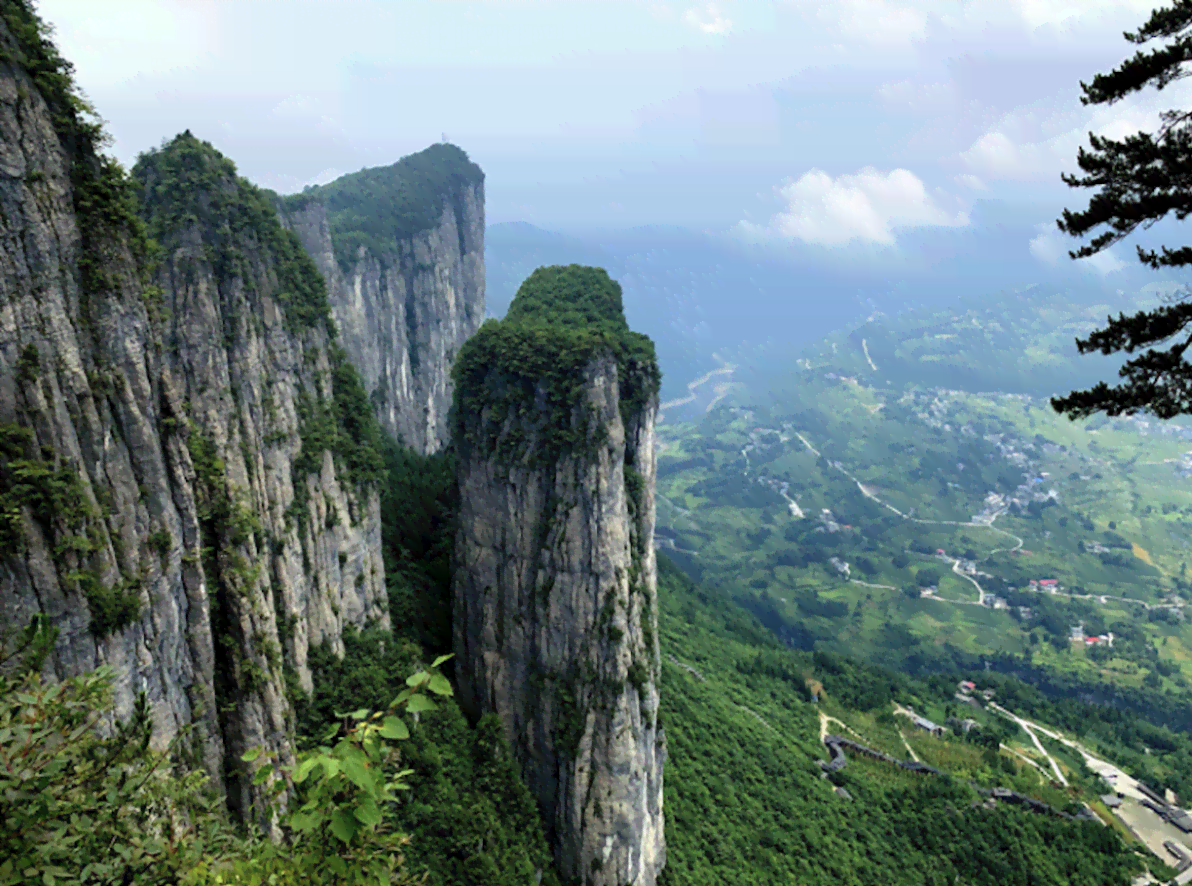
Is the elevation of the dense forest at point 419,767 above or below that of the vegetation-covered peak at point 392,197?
below

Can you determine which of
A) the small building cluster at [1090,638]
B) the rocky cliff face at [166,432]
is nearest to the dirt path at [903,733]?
the rocky cliff face at [166,432]

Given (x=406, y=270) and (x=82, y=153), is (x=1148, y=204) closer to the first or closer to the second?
(x=82, y=153)

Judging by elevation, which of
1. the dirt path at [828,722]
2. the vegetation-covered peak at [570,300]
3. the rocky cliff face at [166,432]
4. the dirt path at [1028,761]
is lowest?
the dirt path at [1028,761]

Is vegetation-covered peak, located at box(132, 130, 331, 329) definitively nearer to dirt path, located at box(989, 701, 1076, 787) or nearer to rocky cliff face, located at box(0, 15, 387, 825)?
rocky cliff face, located at box(0, 15, 387, 825)

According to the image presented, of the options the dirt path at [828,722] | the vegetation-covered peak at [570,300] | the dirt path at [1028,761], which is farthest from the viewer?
the dirt path at [1028,761]

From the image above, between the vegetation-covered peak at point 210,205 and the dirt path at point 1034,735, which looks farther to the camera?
the dirt path at point 1034,735

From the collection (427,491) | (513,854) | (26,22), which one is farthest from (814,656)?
(26,22)

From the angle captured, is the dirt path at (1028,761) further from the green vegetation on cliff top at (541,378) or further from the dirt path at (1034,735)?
the green vegetation on cliff top at (541,378)

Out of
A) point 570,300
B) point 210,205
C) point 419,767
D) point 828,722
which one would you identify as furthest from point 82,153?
point 828,722

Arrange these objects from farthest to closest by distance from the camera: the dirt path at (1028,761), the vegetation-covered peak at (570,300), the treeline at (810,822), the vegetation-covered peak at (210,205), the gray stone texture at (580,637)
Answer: the dirt path at (1028,761) < the vegetation-covered peak at (570,300) < the treeline at (810,822) < the gray stone texture at (580,637) < the vegetation-covered peak at (210,205)
